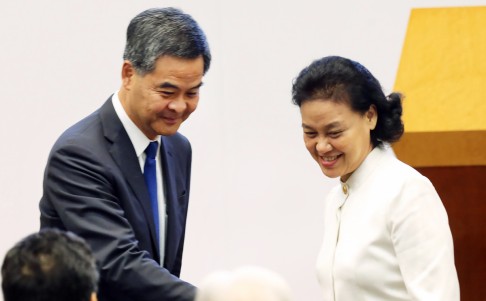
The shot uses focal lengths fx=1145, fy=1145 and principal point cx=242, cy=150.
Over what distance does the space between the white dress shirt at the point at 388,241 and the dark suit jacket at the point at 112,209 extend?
34cm

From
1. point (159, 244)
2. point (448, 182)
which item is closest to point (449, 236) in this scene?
point (448, 182)

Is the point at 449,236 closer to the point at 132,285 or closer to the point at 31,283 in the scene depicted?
the point at 132,285

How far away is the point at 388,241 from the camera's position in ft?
7.98

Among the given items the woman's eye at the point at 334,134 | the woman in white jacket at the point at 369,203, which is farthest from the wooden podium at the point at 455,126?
the woman's eye at the point at 334,134

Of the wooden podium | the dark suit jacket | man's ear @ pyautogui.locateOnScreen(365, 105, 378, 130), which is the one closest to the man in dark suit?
the dark suit jacket

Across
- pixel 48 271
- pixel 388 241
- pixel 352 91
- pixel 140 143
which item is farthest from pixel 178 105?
pixel 48 271

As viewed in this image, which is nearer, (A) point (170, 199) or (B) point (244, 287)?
(B) point (244, 287)

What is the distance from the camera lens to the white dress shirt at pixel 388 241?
2.36m

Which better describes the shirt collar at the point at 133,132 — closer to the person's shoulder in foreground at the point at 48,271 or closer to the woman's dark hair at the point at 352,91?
the woman's dark hair at the point at 352,91

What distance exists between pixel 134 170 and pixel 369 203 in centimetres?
54

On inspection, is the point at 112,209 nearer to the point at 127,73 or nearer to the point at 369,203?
the point at 127,73

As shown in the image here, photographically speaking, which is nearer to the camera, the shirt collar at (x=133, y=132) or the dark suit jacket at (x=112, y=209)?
the dark suit jacket at (x=112, y=209)

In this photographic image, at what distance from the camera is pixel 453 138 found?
8.82 feet

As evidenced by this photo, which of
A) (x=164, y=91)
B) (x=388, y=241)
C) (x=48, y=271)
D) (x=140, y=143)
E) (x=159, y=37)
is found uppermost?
(x=159, y=37)
